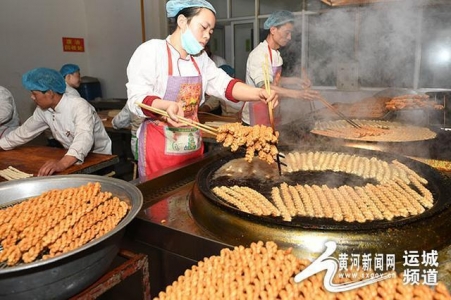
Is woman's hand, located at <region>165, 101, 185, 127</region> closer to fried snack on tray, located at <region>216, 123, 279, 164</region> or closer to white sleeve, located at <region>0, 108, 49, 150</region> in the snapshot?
fried snack on tray, located at <region>216, 123, 279, 164</region>

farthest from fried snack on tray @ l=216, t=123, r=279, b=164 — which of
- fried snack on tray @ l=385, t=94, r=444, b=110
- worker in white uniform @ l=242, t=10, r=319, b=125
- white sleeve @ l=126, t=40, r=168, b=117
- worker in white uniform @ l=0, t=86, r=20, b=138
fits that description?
worker in white uniform @ l=0, t=86, r=20, b=138

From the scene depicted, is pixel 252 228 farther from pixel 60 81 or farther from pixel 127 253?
pixel 60 81

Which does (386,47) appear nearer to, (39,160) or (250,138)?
(250,138)

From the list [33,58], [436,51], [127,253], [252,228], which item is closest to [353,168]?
[252,228]

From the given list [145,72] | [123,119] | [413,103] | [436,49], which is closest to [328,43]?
[436,49]

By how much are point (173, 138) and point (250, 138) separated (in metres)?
0.97

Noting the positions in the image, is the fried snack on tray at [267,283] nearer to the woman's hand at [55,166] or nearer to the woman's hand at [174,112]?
the woman's hand at [174,112]

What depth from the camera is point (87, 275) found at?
54.8 inches

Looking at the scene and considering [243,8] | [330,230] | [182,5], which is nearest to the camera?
[330,230]

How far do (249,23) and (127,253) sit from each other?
7.62 metres

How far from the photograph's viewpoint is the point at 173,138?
9.73ft

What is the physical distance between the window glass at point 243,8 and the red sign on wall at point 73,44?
422 centimetres

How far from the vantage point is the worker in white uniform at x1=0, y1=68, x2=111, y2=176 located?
3.62 m

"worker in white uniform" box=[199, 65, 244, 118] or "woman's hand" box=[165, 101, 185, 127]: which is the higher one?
"woman's hand" box=[165, 101, 185, 127]
